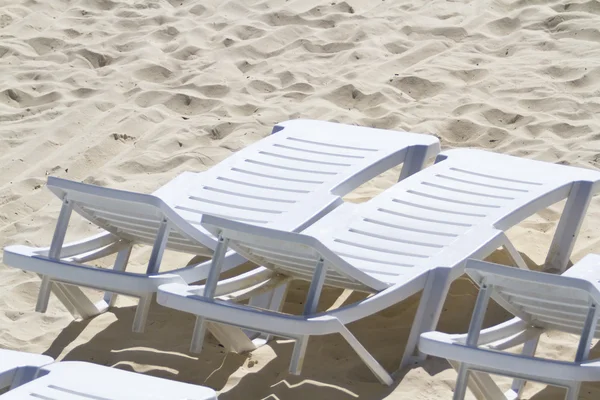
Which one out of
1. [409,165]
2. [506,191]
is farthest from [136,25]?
[506,191]

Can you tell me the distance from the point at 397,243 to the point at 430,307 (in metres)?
0.36

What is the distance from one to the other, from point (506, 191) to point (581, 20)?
10.4 ft

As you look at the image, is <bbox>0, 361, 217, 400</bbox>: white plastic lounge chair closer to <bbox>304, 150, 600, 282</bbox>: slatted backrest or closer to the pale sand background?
the pale sand background

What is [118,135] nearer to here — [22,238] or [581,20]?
[22,238]

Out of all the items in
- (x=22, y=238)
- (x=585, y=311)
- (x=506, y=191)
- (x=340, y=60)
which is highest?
(x=340, y=60)

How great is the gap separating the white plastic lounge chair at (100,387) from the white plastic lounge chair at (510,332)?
101cm

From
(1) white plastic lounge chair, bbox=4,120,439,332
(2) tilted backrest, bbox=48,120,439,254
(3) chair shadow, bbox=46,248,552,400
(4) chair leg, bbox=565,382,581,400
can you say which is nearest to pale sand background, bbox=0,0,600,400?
(3) chair shadow, bbox=46,248,552,400

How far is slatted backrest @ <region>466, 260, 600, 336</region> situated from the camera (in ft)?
10.8

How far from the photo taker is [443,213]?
461 centimetres

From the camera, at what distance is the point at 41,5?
8820 mm

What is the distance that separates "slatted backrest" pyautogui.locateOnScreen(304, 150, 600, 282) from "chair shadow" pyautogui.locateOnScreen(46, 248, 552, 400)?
1.22 ft

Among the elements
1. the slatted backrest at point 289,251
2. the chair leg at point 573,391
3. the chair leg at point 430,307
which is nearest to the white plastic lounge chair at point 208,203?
the slatted backrest at point 289,251

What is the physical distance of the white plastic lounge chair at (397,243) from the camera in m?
3.72

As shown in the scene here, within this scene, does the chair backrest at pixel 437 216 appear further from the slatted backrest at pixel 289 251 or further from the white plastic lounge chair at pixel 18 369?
the white plastic lounge chair at pixel 18 369
